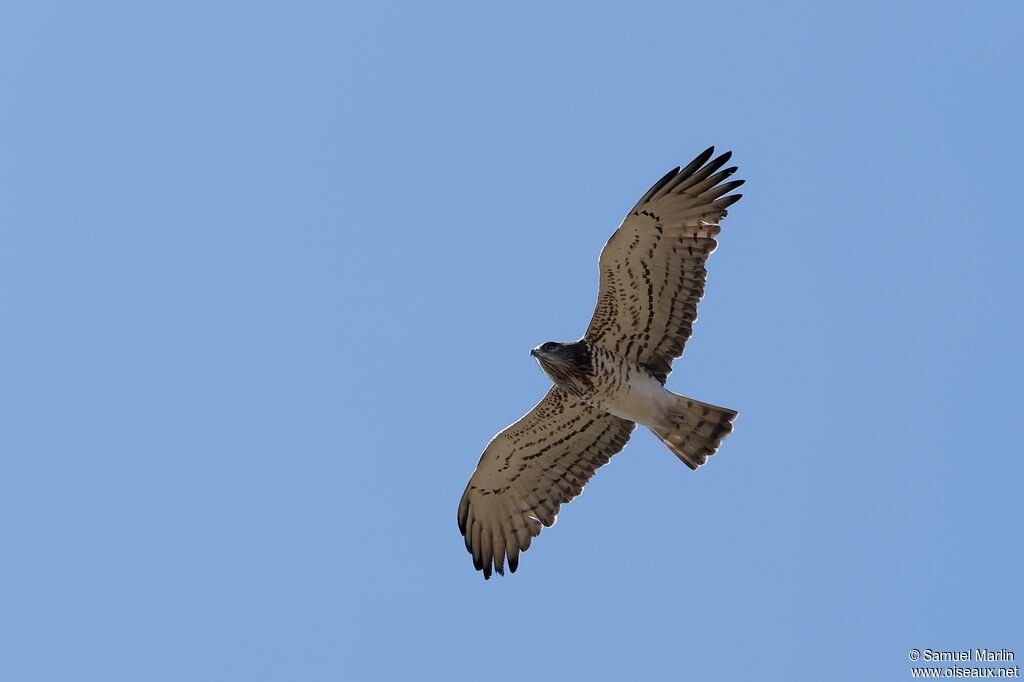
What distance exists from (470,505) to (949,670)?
566 cm

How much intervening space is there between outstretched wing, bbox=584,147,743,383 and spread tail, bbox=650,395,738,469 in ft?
1.41

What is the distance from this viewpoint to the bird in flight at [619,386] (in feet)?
42.9

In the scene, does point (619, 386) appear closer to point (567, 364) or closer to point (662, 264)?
point (567, 364)

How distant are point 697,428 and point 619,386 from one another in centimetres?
102

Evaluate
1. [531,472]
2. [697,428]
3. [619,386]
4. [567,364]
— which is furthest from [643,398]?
[531,472]

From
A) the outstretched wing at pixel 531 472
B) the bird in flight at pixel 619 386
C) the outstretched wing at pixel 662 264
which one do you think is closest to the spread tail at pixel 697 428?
the bird in flight at pixel 619 386

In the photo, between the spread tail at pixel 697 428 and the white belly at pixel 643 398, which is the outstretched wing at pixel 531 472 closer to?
the white belly at pixel 643 398

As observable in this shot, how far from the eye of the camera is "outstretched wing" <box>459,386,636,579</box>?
14.4 m

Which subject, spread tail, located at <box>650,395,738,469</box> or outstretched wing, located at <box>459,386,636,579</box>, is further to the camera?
outstretched wing, located at <box>459,386,636,579</box>

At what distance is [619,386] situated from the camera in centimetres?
1366

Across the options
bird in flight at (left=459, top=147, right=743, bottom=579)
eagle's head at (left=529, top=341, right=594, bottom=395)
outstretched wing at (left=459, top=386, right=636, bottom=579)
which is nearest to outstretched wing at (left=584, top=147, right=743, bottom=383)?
bird in flight at (left=459, top=147, right=743, bottom=579)

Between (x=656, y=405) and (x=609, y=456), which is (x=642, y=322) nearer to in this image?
(x=656, y=405)

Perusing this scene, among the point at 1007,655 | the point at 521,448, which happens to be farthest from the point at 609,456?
the point at 1007,655

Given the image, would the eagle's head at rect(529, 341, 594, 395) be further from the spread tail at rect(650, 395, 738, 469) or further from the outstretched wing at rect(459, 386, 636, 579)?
the spread tail at rect(650, 395, 738, 469)
